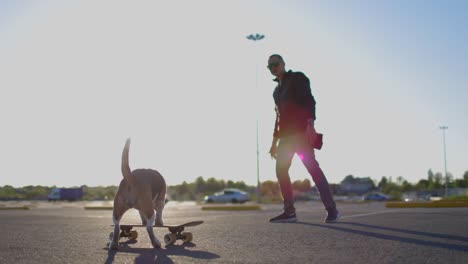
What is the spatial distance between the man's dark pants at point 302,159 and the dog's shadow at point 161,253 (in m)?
2.36

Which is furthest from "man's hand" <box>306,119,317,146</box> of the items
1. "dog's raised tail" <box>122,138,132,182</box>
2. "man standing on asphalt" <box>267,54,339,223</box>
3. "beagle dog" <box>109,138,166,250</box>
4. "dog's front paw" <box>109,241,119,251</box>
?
"dog's front paw" <box>109,241,119,251</box>

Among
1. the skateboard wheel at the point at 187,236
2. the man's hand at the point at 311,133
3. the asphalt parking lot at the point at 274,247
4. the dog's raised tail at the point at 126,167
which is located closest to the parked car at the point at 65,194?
the asphalt parking lot at the point at 274,247

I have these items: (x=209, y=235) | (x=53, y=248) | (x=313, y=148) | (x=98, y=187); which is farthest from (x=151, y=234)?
(x=98, y=187)

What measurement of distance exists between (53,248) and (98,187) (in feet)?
286

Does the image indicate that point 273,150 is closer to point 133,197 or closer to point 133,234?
point 133,234

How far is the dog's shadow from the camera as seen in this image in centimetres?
391

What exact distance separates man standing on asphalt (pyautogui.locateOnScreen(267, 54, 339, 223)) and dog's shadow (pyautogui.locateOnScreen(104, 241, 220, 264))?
2371 mm

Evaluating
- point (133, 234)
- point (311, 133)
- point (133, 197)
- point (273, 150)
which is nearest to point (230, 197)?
point (273, 150)

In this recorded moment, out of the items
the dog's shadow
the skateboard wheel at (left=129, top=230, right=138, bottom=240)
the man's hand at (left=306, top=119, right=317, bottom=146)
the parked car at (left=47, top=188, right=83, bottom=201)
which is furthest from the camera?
the parked car at (left=47, top=188, right=83, bottom=201)

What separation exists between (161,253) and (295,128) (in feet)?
10.1

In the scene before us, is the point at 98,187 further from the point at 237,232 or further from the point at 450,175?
the point at 237,232

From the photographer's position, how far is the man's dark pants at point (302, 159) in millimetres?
6797

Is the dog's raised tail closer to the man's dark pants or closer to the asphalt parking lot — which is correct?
the asphalt parking lot

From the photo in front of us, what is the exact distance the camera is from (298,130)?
6.86m
